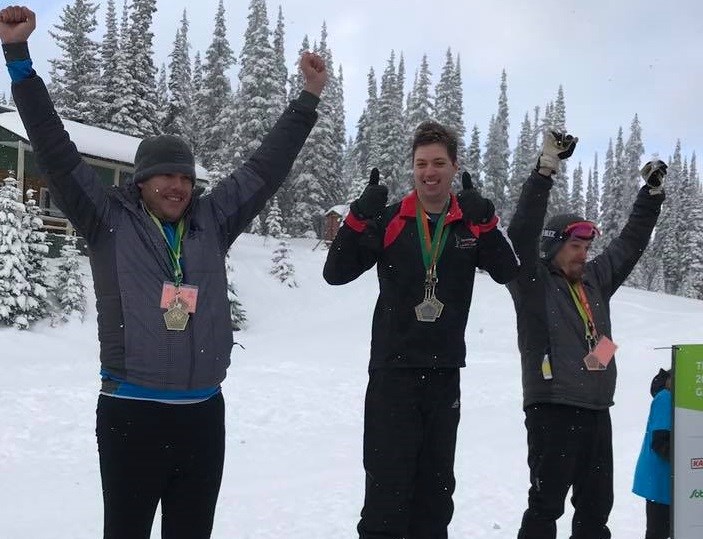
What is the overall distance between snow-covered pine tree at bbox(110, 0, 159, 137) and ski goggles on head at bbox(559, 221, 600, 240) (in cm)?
3356

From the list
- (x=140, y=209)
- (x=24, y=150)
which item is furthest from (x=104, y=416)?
(x=24, y=150)

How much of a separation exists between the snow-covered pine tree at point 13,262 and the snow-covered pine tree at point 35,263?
191 millimetres

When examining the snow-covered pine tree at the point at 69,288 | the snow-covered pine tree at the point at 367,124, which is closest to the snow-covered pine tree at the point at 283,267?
the snow-covered pine tree at the point at 69,288

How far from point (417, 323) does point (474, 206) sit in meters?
0.69

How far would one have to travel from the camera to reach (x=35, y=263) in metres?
19.4

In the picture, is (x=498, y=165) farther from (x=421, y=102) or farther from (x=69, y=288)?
(x=69, y=288)

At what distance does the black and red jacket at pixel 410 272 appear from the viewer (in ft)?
11.4

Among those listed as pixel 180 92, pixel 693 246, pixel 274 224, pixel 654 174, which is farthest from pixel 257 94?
pixel 693 246

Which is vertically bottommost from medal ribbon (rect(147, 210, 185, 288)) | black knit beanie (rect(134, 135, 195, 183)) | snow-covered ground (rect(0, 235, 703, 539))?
snow-covered ground (rect(0, 235, 703, 539))

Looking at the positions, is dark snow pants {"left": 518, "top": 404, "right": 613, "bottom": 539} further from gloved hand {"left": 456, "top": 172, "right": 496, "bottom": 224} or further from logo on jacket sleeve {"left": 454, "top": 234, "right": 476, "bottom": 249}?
gloved hand {"left": 456, "top": 172, "right": 496, "bottom": 224}

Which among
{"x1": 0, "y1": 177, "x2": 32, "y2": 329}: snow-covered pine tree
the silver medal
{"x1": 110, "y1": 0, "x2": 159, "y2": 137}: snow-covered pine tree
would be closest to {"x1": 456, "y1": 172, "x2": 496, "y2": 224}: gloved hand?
the silver medal

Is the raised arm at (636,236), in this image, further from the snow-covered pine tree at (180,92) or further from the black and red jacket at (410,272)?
the snow-covered pine tree at (180,92)

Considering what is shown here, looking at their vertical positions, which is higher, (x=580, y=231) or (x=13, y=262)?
(x=580, y=231)

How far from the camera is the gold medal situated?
2902 millimetres
